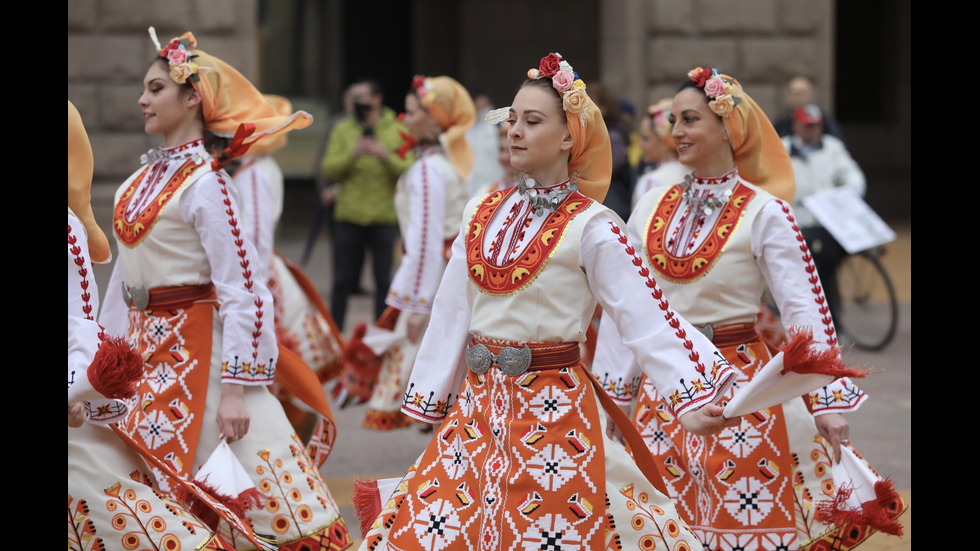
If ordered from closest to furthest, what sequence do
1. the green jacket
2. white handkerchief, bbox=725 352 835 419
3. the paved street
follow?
white handkerchief, bbox=725 352 835 419
the paved street
the green jacket

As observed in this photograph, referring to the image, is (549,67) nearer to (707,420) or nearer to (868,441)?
(707,420)

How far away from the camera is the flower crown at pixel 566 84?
3848 mm

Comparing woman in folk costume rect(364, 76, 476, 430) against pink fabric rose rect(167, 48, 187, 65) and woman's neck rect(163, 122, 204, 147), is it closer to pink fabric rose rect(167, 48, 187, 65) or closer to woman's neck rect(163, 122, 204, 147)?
woman's neck rect(163, 122, 204, 147)

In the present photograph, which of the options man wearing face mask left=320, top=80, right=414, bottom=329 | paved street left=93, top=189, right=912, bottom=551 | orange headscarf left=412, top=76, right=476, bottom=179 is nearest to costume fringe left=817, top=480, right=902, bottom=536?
paved street left=93, top=189, right=912, bottom=551

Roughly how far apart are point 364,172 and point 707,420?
22.8 feet

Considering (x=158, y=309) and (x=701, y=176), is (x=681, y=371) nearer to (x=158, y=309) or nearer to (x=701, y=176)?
(x=701, y=176)

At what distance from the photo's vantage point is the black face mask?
10.4 metres

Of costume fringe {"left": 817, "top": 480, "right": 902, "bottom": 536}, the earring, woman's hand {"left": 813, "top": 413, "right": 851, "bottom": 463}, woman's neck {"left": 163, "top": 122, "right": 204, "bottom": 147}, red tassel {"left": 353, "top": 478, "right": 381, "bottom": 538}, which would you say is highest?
woman's neck {"left": 163, "top": 122, "right": 204, "bottom": 147}

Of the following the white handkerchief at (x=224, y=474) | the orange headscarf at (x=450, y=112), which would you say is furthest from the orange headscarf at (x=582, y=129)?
the orange headscarf at (x=450, y=112)

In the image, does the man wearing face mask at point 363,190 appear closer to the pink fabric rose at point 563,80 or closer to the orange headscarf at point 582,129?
the orange headscarf at point 582,129

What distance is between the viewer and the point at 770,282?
4.57 metres

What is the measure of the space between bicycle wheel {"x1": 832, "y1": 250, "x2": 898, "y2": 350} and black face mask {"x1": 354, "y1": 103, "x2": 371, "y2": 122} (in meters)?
3.83

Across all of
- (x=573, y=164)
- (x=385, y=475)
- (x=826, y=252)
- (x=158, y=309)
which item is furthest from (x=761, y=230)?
(x=826, y=252)

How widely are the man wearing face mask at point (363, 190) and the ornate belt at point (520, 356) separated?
588 cm
